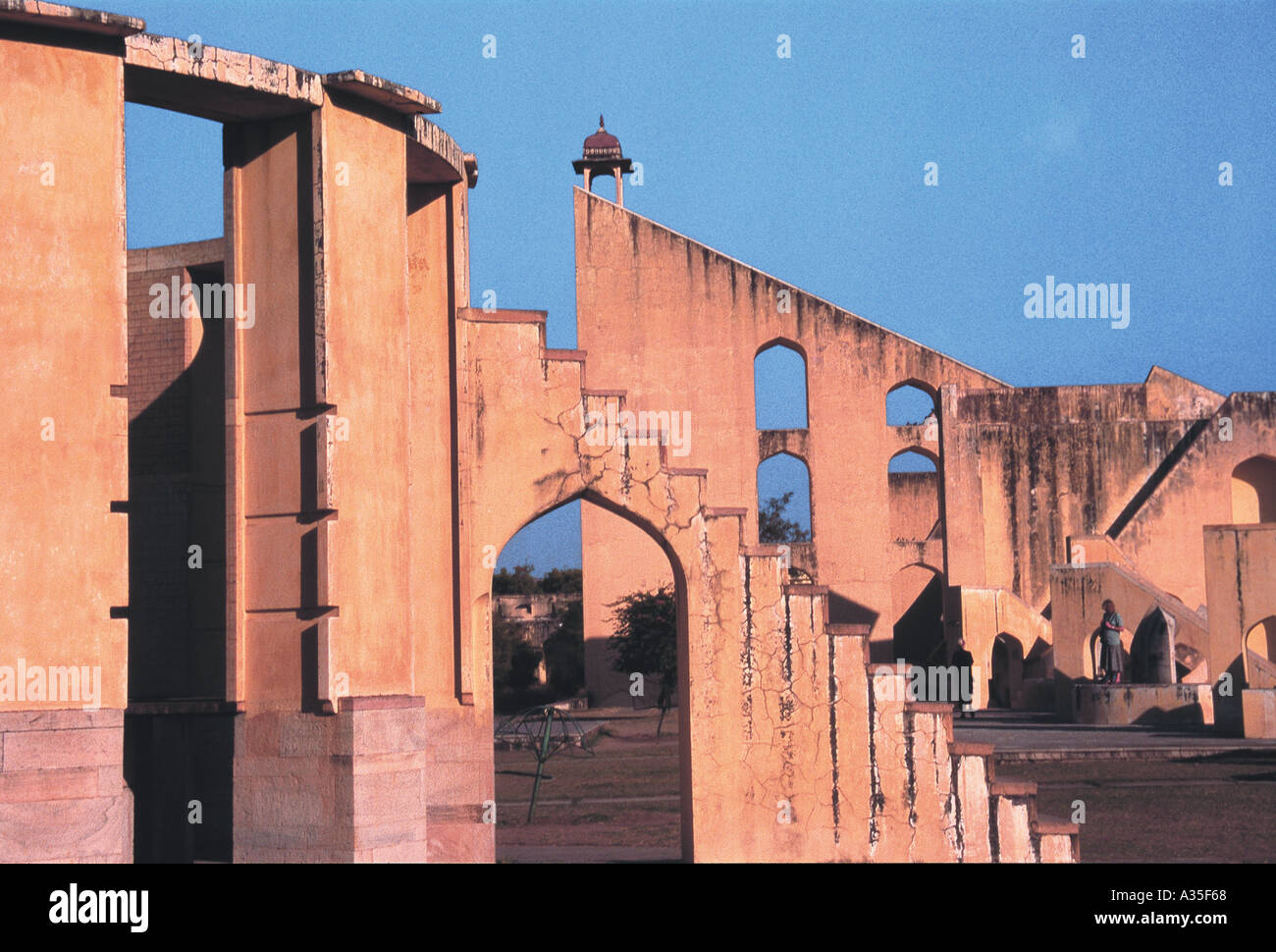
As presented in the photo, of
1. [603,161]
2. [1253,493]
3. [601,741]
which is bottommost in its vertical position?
[601,741]

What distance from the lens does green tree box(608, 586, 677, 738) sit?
26531 mm

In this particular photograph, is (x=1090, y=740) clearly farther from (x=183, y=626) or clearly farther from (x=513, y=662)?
(x=513, y=662)

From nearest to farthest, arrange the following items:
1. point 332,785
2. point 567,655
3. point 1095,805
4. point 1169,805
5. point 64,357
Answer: point 64,357 → point 332,785 → point 1169,805 → point 1095,805 → point 567,655

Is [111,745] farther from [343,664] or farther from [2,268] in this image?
[2,268]

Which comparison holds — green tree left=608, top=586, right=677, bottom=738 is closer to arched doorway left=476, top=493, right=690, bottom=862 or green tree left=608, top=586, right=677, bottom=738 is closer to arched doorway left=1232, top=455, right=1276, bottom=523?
arched doorway left=476, top=493, right=690, bottom=862

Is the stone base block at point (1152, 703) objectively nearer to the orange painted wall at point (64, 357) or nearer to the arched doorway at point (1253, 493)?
the arched doorway at point (1253, 493)

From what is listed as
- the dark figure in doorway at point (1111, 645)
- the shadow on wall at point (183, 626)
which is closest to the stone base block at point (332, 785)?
the shadow on wall at point (183, 626)

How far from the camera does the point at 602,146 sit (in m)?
33.9

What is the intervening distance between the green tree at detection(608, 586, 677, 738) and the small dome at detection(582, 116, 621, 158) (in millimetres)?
10580

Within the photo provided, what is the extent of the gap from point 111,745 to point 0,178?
2.97m

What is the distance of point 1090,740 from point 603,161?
1886cm

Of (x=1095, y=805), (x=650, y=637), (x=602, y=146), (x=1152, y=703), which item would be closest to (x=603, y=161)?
(x=602, y=146)

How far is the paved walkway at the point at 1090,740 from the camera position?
17141 mm

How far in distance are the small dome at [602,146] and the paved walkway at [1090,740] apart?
1546cm
